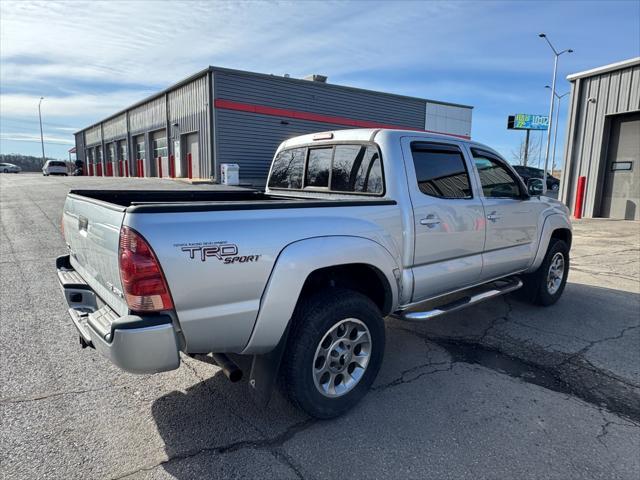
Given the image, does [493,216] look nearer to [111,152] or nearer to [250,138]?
[250,138]

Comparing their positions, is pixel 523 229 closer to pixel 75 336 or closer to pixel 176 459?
pixel 176 459

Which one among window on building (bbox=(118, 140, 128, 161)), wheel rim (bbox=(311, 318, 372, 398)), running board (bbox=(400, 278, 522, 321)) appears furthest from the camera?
window on building (bbox=(118, 140, 128, 161))

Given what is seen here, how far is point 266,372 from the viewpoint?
106 inches

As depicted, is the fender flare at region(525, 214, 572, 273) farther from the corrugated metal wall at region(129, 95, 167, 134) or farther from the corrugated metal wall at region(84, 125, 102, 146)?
the corrugated metal wall at region(84, 125, 102, 146)

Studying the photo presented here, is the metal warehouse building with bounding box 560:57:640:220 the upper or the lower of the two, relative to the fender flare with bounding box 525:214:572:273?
upper

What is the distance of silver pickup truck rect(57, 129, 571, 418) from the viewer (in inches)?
89.3

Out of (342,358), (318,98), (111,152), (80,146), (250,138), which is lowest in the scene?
(342,358)

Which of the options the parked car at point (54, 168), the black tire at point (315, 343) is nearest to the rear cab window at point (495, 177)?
the black tire at point (315, 343)

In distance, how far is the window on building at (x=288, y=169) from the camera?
4484 millimetres

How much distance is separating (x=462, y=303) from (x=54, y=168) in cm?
4768

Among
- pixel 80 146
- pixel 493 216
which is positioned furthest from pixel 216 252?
pixel 80 146

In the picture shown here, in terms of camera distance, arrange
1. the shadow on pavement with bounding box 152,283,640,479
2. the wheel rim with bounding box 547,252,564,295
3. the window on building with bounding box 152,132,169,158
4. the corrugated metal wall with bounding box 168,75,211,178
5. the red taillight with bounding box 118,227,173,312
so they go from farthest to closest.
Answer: the window on building with bounding box 152,132,169,158 < the corrugated metal wall with bounding box 168,75,211,178 < the wheel rim with bounding box 547,252,564,295 < the shadow on pavement with bounding box 152,283,640,479 < the red taillight with bounding box 118,227,173,312

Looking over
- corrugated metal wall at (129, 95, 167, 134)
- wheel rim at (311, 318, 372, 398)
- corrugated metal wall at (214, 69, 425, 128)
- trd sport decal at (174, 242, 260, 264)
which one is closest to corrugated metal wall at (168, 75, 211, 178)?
corrugated metal wall at (214, 69, 425, 128)

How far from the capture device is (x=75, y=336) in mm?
4254
